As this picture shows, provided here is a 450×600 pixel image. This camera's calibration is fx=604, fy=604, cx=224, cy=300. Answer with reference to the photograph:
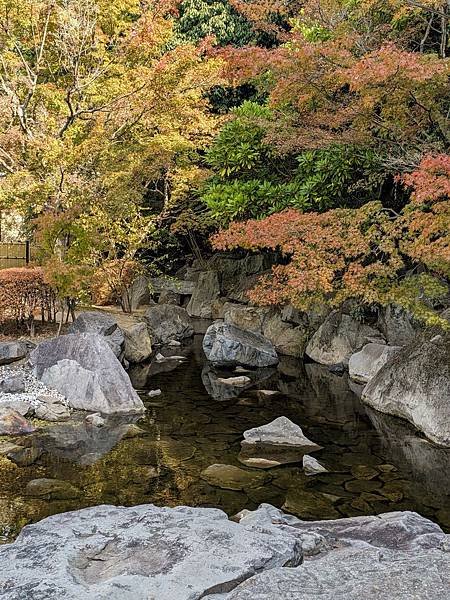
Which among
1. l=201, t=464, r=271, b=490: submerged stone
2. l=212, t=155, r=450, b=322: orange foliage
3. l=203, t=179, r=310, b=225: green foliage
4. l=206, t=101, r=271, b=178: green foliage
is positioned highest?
l=206, t=101, r=271, b=178: green foliage

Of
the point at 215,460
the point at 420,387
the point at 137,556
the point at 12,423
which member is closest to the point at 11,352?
the point at 12,423

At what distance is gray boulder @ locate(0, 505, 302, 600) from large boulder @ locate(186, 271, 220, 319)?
1520 cm

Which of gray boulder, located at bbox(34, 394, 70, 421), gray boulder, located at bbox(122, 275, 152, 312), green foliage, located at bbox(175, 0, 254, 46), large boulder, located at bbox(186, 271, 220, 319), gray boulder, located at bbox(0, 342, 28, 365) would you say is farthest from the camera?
large boulder, located at bbox(186, 271, 220, 319)

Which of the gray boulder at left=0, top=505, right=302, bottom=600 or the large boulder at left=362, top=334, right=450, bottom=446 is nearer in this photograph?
the gray boulder at left=0, top=505, right=302, bottom=600

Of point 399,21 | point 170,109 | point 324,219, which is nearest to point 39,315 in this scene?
point 170,109

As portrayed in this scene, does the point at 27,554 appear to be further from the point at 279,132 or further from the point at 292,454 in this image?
the point at 279,132

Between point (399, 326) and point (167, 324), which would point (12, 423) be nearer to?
point (399, 326)

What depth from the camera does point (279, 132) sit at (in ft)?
34.0

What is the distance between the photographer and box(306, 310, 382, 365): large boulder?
1262cm

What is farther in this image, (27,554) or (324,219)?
(324,219)

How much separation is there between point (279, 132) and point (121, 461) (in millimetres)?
6221

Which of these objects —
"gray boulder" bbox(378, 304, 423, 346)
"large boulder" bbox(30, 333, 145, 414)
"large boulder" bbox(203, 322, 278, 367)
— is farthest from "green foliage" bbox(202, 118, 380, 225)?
"large boulder" bbox(30, 333, 145, 414)

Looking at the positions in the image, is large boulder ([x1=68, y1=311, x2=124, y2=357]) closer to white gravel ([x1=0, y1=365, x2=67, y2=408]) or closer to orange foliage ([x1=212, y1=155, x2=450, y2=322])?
white gravel ([x1=0, y1=365, x2=67, y2=408])

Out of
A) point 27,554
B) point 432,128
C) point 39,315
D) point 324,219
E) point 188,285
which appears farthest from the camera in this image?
point 188,285
